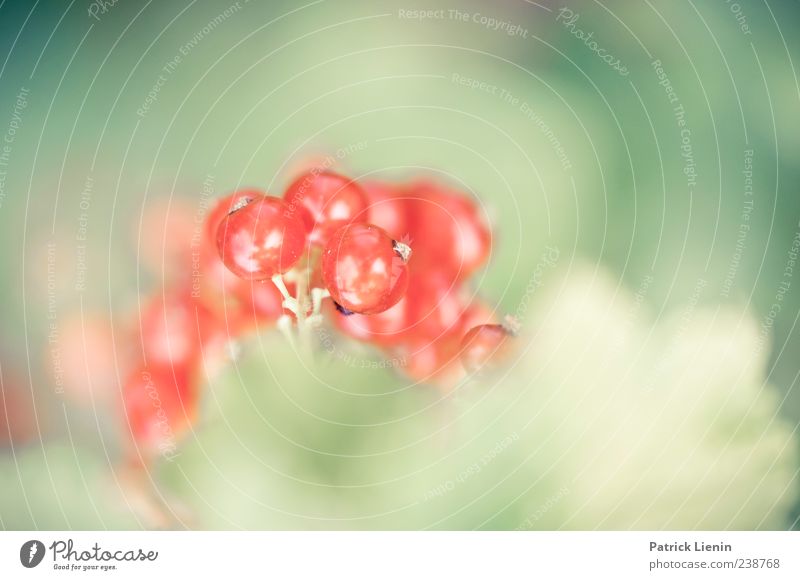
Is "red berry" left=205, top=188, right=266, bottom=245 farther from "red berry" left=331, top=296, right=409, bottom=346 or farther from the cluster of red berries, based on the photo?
"red berry" left=331, top=296, right=409, bottom=346

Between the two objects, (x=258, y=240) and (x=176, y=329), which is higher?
(x=258, y=240)

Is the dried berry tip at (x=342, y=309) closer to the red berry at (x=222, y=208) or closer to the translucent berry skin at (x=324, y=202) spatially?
the translucent berry skin at (x=324, y=202)

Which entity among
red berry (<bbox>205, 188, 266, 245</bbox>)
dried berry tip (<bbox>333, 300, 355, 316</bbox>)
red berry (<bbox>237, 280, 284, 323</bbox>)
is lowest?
dried berry tip (<bbox>333, 300, 355, 316</bbox>)
